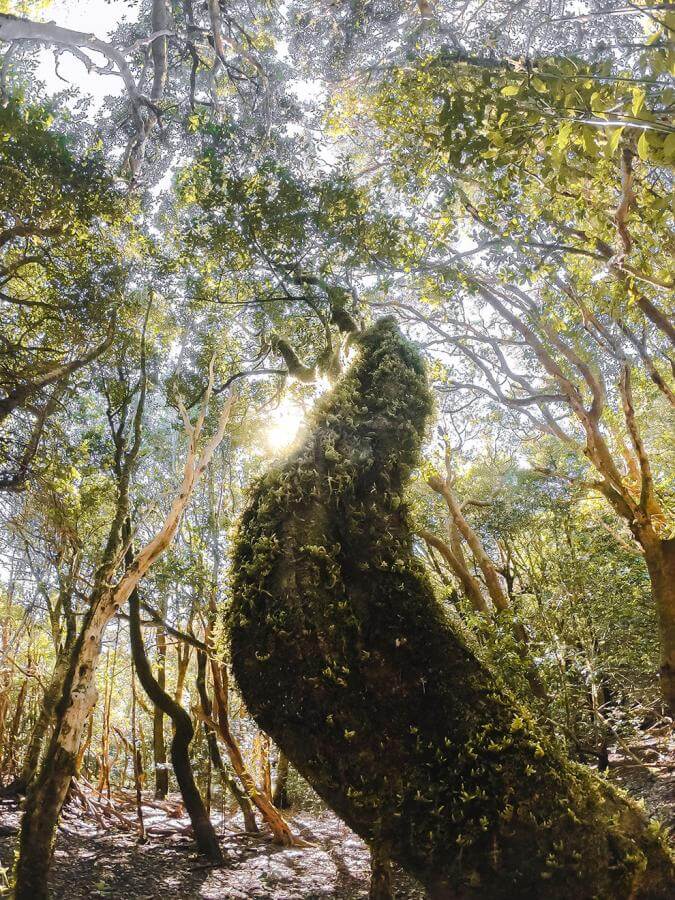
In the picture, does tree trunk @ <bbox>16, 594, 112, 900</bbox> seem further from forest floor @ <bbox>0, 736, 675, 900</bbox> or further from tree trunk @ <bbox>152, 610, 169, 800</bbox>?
tree trunk @ <bbox>152, 610, 169, 800</bbox>

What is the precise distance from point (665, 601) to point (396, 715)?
13.8 feet

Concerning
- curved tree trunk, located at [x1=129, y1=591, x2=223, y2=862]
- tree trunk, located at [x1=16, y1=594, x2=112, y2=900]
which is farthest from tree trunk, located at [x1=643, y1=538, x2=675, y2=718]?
tree trunk, located at [x1=16, y1=594, x2=112, y2=900]

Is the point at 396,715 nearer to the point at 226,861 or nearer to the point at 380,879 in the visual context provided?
the point at 380,879

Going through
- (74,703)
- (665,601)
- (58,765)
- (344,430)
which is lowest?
(58,765)

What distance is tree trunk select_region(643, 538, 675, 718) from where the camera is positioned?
18.1ft

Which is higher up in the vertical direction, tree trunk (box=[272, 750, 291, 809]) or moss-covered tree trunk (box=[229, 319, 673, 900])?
moss-covered tree trunk (box=[229, 319, 673, 900])

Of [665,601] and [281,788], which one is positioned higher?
[665,601]

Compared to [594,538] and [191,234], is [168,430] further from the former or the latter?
[594,538]

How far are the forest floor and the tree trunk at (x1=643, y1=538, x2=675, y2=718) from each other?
2.84ft

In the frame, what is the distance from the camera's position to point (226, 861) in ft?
22.5

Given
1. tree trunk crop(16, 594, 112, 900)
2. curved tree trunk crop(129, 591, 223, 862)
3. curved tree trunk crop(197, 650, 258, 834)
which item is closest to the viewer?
tree trunk crop(16, 594, 112, 900)

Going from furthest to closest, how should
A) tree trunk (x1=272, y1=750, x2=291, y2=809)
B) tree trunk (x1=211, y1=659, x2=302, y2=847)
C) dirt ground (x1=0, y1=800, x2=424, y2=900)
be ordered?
tree trunk (x1=272, y1=750, x2=291, y2=809) < tree trunk (x1=211, y1=659, x2=302, y2=847) < dirt ground (x1=0, y1=800, x2=424, y2=900)

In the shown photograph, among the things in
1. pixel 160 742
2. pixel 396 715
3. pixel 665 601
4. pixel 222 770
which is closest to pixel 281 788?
pixel 222 770

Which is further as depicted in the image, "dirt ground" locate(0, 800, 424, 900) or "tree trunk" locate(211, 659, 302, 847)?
"tree trunk" locate(211, 659, 302, 847)
